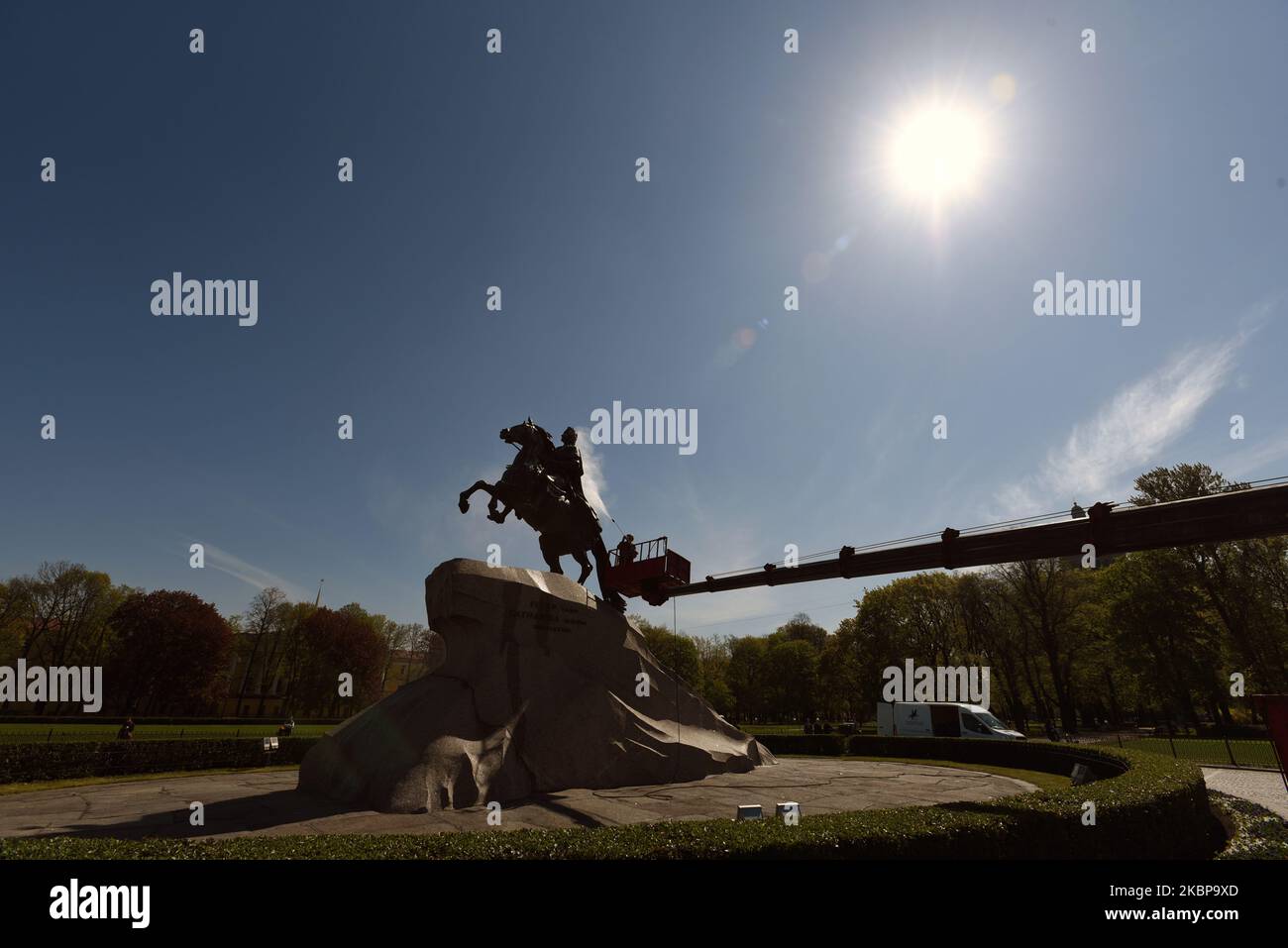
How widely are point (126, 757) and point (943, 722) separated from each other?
3751 cm

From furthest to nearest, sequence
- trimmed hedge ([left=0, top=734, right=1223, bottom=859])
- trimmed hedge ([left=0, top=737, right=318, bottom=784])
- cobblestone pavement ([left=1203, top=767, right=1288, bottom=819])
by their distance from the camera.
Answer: trimmed hedge ([left=0, top=737, right=318, bottom=784]), cobblestone pavement ([left=1203, top=767, right=1288, bottom=819]), trimmed hedge ([left=0, top=734, right=1223, bottom=859])

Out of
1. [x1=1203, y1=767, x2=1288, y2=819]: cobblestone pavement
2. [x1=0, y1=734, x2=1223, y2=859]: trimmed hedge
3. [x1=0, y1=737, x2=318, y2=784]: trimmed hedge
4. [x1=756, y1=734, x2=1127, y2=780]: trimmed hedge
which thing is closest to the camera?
[x1=0, y1=734, x2=1223, y2=859]: trimmed hedge

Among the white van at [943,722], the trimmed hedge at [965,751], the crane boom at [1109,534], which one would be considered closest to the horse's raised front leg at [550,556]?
the crane boom at [1109,534]

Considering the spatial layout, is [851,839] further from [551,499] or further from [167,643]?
[167,643]

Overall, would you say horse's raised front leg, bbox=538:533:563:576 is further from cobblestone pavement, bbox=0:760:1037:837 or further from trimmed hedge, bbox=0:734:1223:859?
trimmed hedge, bbox=0:734:1223:859

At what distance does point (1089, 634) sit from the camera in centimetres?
4944

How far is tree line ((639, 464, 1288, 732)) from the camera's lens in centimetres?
3538

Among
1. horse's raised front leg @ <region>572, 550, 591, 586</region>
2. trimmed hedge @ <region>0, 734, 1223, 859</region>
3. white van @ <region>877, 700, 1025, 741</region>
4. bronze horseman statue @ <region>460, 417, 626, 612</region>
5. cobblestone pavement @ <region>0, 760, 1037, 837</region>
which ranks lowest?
white van @ <region>877, 700, 1025, 741</region>

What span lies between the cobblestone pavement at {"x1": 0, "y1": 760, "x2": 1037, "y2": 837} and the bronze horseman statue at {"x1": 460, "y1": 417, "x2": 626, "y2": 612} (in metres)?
7.74

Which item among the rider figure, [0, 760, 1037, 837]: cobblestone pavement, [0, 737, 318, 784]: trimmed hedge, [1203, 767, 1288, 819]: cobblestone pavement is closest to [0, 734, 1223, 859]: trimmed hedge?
[0, 760, 1037, 837]: cobblestone pavement

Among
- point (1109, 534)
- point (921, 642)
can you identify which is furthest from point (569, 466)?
point (921, 642)

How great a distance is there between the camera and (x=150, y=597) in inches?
2323
